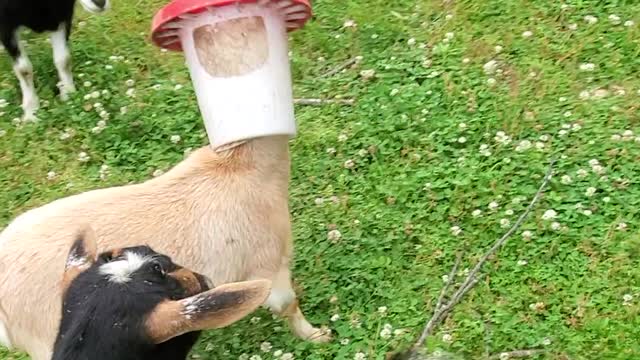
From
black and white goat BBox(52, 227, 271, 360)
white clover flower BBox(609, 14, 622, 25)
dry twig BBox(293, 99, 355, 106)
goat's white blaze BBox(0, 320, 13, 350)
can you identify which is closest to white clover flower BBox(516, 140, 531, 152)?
dry twig BBox(293, 99, 355, 106)

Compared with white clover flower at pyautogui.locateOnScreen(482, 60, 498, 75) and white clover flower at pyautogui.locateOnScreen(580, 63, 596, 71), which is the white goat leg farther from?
white clover flower at pyautogui.locateOnScreen(580, 63, 596, 71)

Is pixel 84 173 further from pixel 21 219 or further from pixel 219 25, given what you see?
pixel 219 25

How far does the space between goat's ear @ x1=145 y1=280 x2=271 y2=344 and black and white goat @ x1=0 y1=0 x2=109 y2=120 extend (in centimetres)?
295

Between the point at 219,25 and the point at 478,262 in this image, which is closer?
the point at 219,25

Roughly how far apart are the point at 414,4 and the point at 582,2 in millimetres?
1005

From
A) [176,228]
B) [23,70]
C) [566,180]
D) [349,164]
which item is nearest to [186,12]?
[176,228]

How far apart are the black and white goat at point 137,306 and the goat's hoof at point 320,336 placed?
1.22m

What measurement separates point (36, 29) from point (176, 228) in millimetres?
2438

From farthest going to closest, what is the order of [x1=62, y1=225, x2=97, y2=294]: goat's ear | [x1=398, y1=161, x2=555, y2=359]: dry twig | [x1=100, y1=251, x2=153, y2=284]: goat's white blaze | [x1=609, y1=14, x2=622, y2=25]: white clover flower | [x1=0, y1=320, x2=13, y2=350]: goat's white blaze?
[x1=609, y1=14, x2=622, y2=25]: white clover flower → [x1=398, y1=161, x2=555, y2=359]: dry twig → [x1=0, y1=320, x2=13, y2=350]: goat's white blaze → [x1=62, y1=225, x2=97, y2=294]: goat's ear → [x1=100, y1=251, x2=153, y2=284]: goat's white blaze

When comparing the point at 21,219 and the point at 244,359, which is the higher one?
the point at 21,219

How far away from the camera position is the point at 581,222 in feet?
15.9

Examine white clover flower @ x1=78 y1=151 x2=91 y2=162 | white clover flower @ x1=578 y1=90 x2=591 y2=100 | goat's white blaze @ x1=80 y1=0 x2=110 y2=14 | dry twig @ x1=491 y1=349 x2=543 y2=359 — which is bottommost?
dry twig @ x1=491 y1=349 x2=543 y2=359

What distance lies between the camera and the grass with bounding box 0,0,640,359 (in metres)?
4.59

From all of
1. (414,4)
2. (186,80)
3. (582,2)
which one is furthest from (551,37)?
(186,80)
